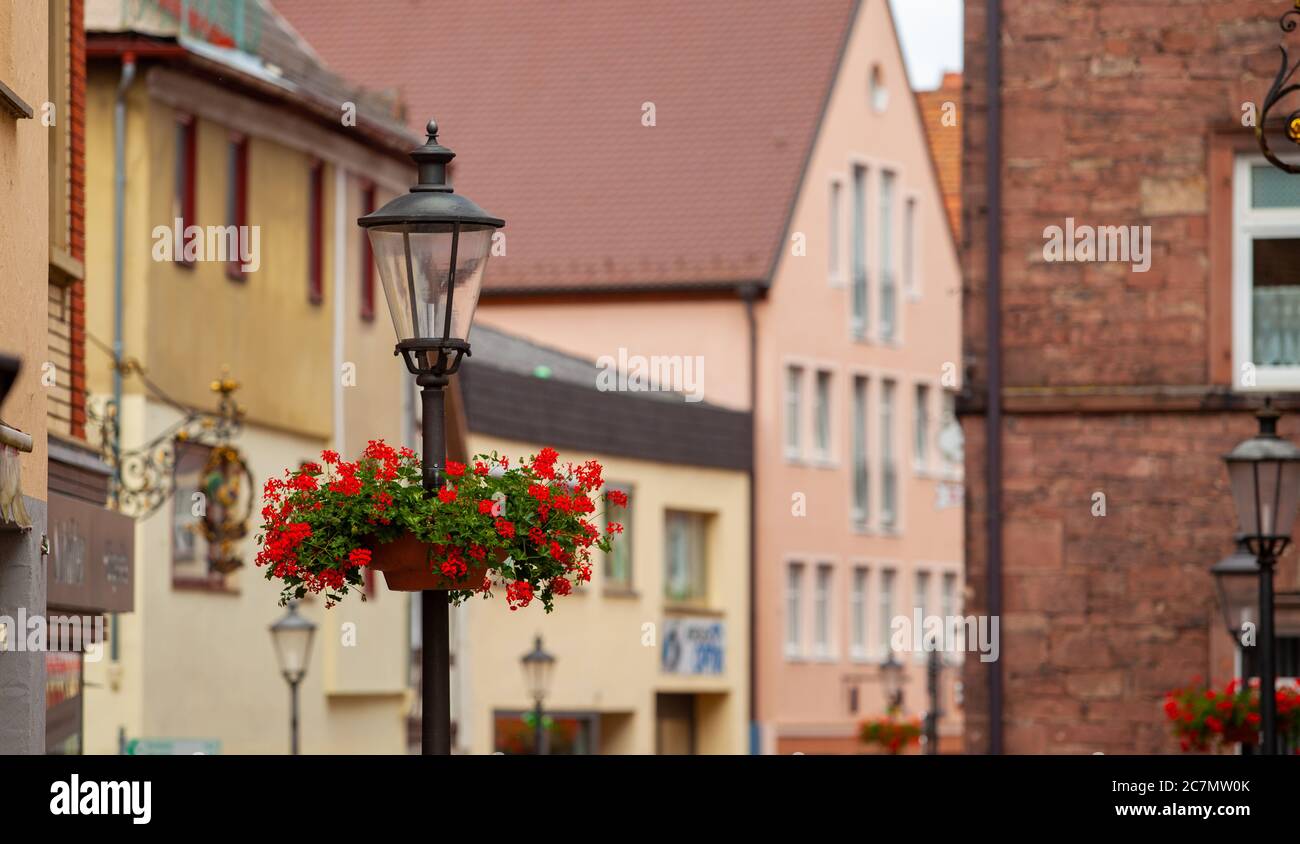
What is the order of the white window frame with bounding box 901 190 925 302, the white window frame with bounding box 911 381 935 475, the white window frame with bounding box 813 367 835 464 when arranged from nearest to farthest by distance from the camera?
the white window frame with bounding box 813 367 835 464
the white window frame with bounding box 911 381 935 475
the white window frame with bounding box 901 190 925 302

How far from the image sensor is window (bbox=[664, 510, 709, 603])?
1743 inches

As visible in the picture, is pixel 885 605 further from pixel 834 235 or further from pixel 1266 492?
pixel 1266 492

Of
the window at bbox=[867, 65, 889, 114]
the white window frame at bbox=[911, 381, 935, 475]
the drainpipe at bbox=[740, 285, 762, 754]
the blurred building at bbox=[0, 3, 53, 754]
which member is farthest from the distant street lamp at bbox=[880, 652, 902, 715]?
the blurred building at bbox=[0, 3, 53, 754]

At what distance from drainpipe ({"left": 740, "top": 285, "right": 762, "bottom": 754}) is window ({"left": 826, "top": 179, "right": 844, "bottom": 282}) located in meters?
2.79

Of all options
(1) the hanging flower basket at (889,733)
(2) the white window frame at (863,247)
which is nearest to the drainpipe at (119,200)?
(1) the hanging flower basket at (889,733)

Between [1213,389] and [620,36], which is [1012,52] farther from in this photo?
[620,36]

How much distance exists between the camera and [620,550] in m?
42.7

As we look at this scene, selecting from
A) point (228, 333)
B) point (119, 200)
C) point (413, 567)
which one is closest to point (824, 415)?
point (228, 333)

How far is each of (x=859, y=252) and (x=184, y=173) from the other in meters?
22.8

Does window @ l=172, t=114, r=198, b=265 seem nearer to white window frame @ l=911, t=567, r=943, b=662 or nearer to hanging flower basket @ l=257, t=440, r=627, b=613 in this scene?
hanging flower basket @ l=257, t=440, r=627, b=613

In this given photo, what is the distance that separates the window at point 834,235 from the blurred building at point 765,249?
60 mm

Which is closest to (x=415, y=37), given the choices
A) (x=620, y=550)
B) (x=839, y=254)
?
(x=839, y=254)
